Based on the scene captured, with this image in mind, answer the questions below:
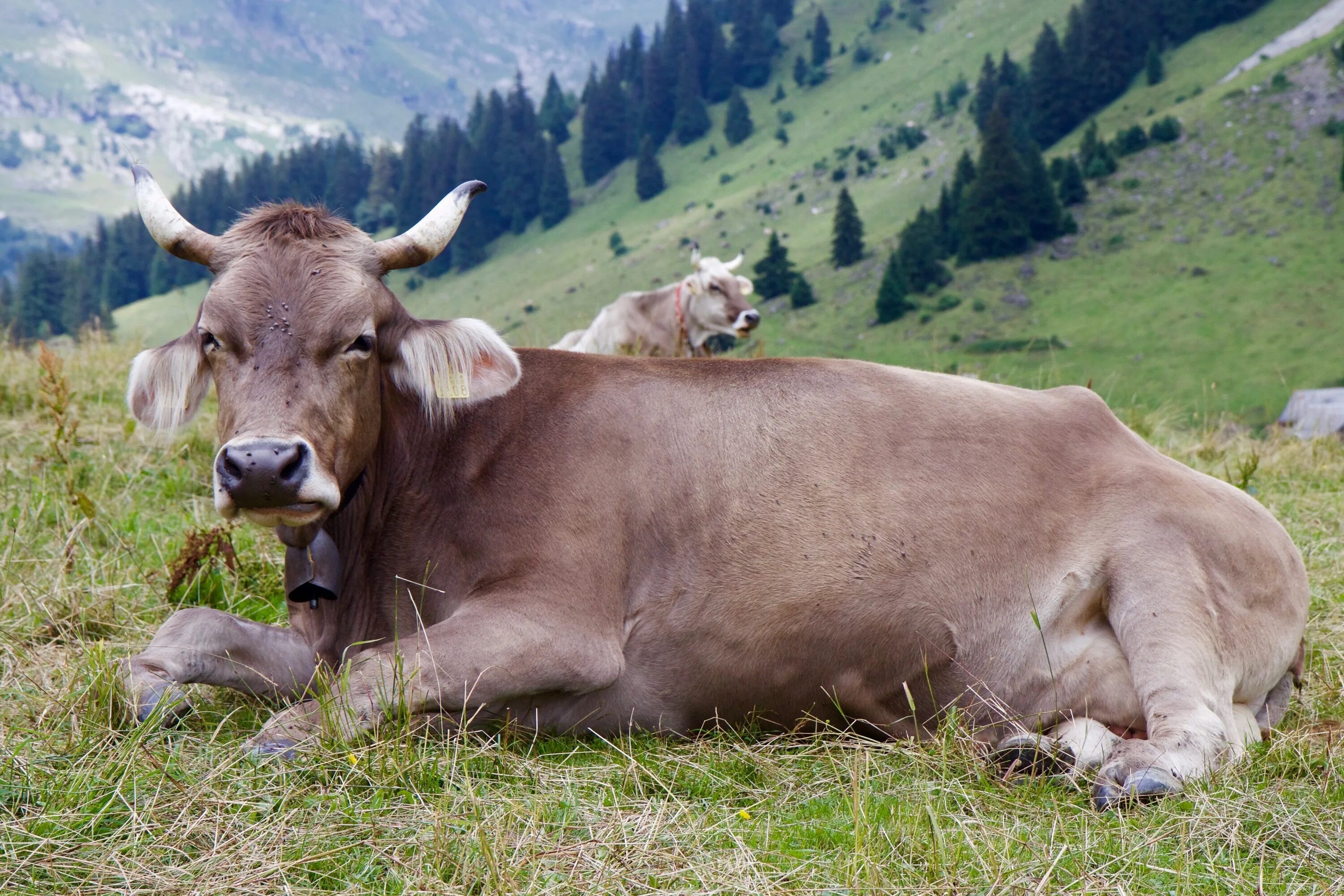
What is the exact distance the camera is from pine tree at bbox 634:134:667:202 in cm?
14838

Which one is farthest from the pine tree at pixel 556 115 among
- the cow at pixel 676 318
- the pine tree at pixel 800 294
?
the cow at pixel 676 318

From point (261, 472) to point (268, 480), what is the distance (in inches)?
1.5

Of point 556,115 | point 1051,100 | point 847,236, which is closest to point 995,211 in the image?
point 847,236

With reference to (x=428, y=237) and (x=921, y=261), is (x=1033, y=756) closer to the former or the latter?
(x=428, y=237)

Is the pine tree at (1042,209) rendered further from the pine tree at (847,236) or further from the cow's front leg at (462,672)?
the cow's front leg at (462,672)

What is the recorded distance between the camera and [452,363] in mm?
4582

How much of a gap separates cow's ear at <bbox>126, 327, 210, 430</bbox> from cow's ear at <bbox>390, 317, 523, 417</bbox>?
0.83m

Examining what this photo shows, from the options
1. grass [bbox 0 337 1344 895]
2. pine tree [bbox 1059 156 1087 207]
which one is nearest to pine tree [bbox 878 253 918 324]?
pine tree [bbox 1059 156 1087 207]

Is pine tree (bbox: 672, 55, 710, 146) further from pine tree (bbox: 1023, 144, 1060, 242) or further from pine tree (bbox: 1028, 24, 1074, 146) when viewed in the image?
pine tree (bbox: 1023, 144, 1060, 242)

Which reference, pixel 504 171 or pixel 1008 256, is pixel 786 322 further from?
pixel 504 171

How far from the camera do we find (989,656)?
4.59 meters

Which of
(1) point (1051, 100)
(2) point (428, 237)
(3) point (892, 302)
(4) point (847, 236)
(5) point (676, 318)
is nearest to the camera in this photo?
(2) point (428, 237)

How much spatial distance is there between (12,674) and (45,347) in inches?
119

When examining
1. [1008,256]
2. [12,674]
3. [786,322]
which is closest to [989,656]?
[12,674]
